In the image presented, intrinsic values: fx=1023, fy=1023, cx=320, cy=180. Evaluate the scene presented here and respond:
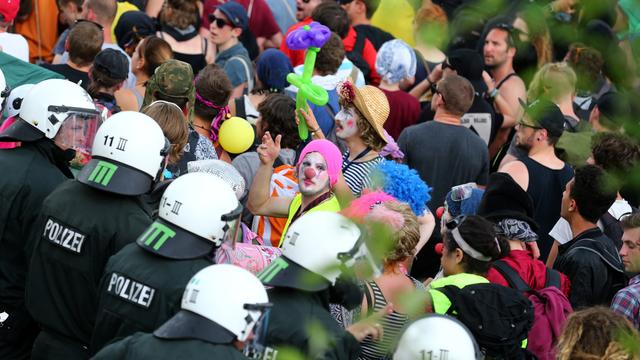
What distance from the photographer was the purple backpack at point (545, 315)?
5512mm

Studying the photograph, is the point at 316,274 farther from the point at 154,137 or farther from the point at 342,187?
the point at 342,187

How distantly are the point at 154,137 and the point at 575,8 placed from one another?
2.74 meters

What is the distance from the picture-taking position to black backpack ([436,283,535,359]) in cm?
494

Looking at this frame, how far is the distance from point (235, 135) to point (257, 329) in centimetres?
336

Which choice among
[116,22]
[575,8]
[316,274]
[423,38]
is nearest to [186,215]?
[316,274]

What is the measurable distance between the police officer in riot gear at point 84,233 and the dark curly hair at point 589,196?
289cm

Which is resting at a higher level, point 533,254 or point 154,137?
point 154,137

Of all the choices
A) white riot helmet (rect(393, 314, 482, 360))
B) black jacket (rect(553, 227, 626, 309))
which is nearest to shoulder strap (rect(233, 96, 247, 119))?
black jacket (rect(553, 227, 626, 309))

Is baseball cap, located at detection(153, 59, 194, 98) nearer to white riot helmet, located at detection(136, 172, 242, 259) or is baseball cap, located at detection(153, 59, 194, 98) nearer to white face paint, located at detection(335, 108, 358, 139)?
white face paint, located at detection(335, 108, 358, 139)

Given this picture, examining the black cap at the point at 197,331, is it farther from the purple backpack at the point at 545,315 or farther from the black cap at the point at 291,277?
the purple backpack at the point at 545,315

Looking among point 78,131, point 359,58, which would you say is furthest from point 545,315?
point 359,58

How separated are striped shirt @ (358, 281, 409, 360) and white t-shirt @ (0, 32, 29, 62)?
14.4 feet

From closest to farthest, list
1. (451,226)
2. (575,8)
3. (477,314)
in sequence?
(575,8) → (477,314) → (451,226)

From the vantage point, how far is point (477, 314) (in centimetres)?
496
